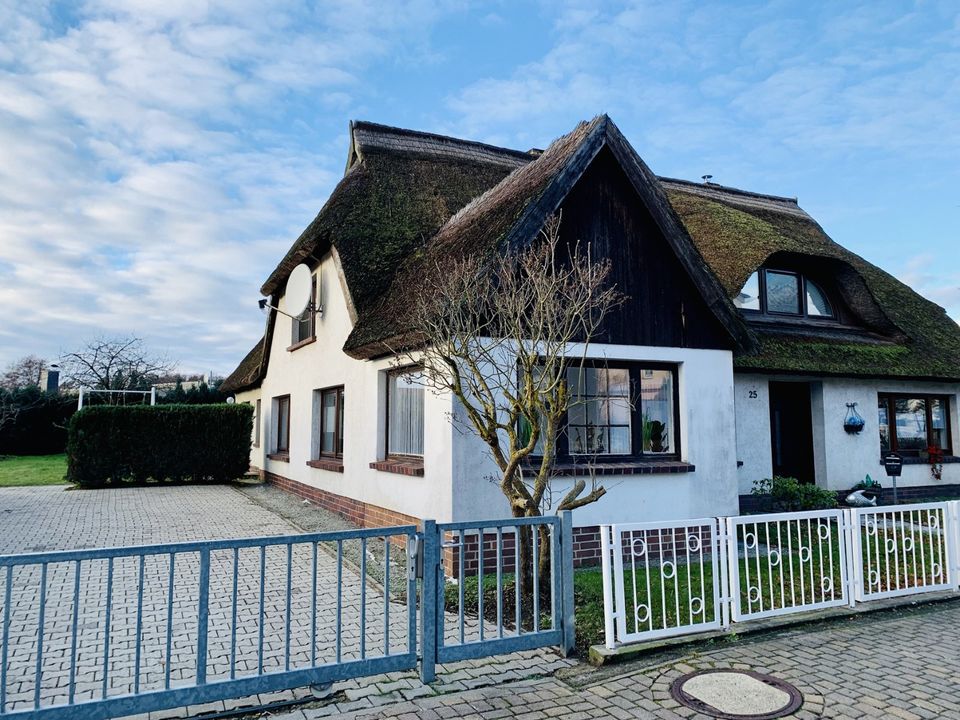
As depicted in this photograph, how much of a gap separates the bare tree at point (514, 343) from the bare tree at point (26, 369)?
141 feet

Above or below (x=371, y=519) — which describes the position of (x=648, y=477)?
above

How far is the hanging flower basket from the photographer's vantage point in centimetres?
1212

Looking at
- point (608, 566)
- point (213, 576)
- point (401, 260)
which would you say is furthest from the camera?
point (401, 260)

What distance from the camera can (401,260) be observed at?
34.9 feet

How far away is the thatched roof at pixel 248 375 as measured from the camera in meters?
18.3

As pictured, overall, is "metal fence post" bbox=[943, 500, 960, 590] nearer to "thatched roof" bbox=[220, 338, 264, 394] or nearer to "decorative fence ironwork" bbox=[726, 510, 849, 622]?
"decorative fence ironwork" bbox=[726, 510, 849, 622]

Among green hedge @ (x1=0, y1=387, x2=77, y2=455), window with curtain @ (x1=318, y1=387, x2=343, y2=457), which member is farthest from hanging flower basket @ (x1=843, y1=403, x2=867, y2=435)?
green hedge @ (x1=0, y1=387, x2=77, y2=455)

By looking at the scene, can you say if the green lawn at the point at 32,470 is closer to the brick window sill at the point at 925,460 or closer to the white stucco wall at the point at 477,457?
the white stucco wall at the point at 477,457

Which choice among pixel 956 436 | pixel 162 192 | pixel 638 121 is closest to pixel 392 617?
pixel 638 121

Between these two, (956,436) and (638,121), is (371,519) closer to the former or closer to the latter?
(638,121)

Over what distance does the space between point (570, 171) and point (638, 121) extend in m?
2.88

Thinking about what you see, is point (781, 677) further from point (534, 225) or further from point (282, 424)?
point (282, 424)

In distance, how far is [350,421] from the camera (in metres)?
10.4

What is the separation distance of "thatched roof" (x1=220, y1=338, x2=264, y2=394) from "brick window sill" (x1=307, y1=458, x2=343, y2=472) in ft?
21.4
